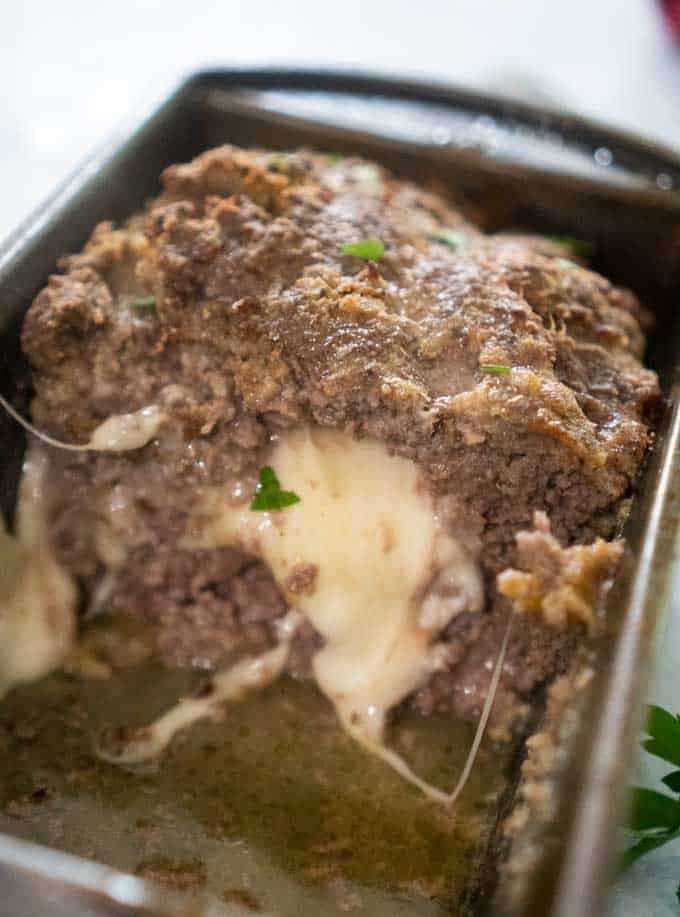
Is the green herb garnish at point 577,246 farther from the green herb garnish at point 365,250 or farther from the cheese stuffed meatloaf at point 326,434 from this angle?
the green herb garnish at point 365,250

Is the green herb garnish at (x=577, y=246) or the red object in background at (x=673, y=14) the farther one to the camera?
the red object in background at (x=673, y=14)

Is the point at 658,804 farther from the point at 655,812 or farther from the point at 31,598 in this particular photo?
the point at 31,598

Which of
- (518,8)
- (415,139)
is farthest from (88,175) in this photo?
(518,8)

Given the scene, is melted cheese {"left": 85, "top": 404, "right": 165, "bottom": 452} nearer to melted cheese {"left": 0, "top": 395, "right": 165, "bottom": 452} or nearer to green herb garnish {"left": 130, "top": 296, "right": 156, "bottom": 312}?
melted cheese {"left": 0, "top": 395, "right": 165, "bottom": 452}

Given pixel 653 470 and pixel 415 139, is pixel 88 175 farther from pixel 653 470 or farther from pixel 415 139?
pixel 653 470

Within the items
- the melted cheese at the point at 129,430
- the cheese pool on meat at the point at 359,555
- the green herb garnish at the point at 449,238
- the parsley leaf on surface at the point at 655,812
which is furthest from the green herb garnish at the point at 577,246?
the parsley leaf on surface at the point at 655,812

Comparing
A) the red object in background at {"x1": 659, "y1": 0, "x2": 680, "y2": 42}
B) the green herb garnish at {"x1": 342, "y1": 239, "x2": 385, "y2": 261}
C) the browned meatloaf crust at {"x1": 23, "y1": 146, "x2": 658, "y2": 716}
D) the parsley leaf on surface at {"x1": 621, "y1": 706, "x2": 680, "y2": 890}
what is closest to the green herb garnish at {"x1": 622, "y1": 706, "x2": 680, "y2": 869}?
the parsley leaf on surface at {"x1": 621, "y1": 706, "x2": 680, "y2": 890}
